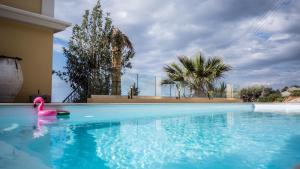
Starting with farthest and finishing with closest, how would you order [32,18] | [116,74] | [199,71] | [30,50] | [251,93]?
[251,93] → [199,71] → [116,74] → [30,50] → [32,18]

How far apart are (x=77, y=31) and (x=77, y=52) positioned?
4.10 ft

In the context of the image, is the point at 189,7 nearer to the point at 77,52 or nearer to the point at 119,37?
the point at 119,37

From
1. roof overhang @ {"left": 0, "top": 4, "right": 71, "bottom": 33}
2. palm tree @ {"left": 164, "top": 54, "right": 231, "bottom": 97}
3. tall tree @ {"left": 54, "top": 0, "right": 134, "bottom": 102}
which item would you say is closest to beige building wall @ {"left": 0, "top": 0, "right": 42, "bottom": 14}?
roof overhang @ {"left": 0, "top": 4, "right": 71, "bottom": 33}

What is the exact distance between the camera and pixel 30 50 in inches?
399

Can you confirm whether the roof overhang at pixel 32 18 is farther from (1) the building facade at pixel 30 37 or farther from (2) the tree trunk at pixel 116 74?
(2) the tree trunk at pixel 116 74

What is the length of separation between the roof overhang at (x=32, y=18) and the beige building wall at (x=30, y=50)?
10.8 inches

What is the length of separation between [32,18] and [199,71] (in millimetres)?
10483

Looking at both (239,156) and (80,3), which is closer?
(239,156)

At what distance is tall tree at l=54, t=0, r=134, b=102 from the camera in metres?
13.3

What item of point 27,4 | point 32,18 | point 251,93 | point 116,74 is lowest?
point 251,93

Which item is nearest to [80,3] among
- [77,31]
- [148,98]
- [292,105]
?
[77,31]

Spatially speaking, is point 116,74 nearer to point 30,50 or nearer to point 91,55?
point 91,55

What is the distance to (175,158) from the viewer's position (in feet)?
9.62

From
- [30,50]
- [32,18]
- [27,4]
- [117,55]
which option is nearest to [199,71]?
[117,55]
